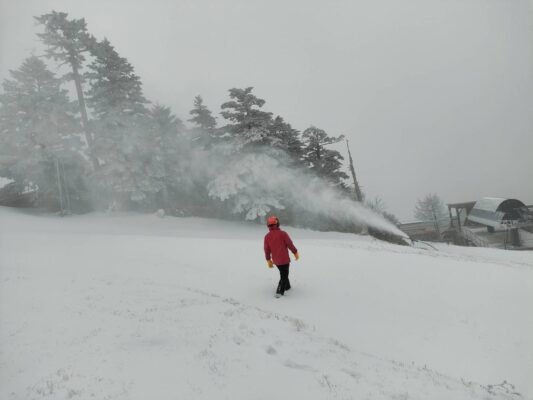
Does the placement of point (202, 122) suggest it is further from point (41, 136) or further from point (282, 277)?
point (282, 277)

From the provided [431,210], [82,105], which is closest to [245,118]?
[82,105]

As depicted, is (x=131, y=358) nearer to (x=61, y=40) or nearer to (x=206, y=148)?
(x=206, y=148)

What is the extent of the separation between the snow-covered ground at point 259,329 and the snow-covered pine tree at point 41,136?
18.0m

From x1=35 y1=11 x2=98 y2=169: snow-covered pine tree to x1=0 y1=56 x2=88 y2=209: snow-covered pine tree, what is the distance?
4.25ft

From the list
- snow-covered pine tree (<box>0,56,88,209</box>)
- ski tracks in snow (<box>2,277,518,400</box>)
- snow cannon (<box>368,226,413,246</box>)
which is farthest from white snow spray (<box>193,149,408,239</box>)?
ski tracks in snow (<box>2,277,518,400</box>)

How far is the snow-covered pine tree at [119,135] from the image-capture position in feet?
86.7

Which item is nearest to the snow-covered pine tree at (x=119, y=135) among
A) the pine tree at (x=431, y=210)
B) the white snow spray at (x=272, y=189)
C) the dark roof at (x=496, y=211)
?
the white snow spray at (x=272, y=189)

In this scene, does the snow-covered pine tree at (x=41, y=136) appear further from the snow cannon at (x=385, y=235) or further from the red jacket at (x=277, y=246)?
the snow cannon at (x=385, y=235)

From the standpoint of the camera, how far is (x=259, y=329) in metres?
6.19

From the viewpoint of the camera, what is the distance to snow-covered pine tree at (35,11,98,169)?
26.7 m

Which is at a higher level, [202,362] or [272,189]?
[272,189]

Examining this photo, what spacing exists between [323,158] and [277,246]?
22.9 meters

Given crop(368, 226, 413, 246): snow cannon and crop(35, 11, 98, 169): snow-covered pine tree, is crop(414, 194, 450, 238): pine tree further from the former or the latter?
crop(35, 11, 98, 169): snow-covered pine tree

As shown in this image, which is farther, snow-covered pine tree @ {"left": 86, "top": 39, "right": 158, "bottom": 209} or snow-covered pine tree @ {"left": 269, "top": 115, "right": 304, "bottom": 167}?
snow-covered pine tree @ {"left": 269, "top": 115, "right": 304, "bottom": 167}
